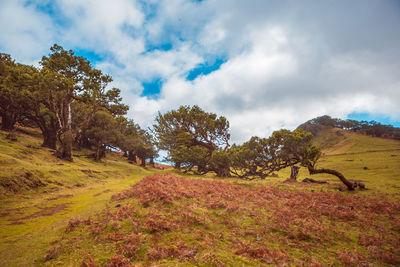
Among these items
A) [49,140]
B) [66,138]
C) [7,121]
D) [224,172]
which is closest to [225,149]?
[224,172]

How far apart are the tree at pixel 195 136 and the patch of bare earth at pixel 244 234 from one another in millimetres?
22159

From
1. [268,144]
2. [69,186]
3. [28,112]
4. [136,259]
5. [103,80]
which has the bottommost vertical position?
[69,186]

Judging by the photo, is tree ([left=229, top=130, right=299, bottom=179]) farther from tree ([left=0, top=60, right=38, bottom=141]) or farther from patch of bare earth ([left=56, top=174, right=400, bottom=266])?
tree ([left=0, top=60, right=38, bottom=141])

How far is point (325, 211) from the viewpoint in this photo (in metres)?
8.45

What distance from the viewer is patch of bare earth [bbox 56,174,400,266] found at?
4.57 m

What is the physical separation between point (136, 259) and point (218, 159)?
87.2ft

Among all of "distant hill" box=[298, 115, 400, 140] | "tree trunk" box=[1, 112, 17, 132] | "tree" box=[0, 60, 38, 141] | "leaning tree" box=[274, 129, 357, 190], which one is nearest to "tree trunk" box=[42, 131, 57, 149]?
"tree" box=[0, 60, 38, 141]

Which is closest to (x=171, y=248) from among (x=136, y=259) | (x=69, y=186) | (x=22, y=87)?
(x=136, y=259)

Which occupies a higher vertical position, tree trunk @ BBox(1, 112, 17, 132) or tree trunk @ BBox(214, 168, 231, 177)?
tree trunk @ BBox(1, 112, 17, 132)

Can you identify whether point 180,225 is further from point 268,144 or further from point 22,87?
point 22,87

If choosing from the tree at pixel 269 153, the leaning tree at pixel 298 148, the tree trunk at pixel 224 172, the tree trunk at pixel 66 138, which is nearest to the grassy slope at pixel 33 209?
the tree trunk at pixel 66 138

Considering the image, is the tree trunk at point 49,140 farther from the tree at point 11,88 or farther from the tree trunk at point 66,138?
the tree at point 11,88

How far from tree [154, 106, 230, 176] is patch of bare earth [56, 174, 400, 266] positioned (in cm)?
2216

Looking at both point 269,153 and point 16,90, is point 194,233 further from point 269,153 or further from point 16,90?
point 16,90
